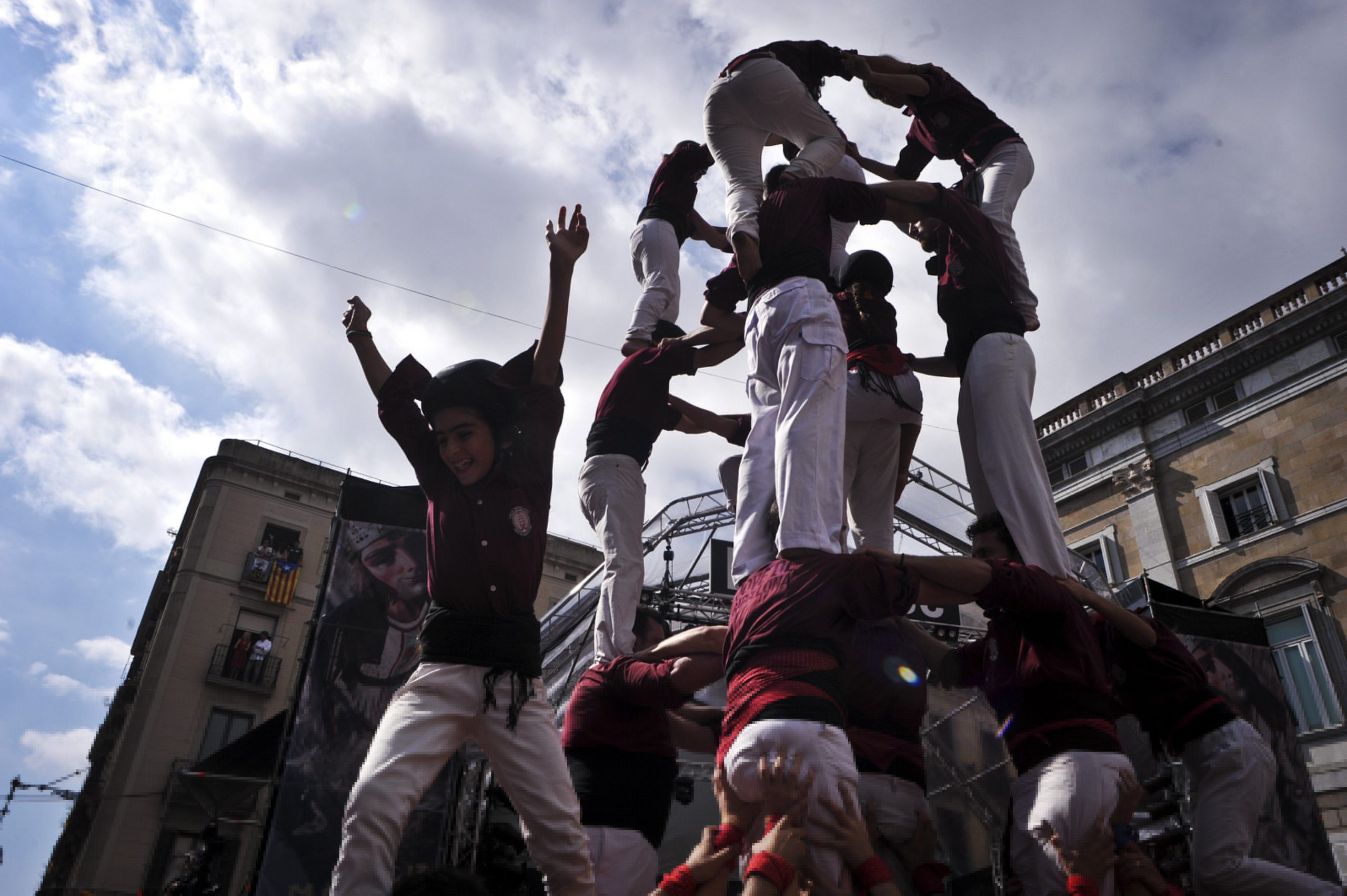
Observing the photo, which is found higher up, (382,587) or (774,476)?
(382,587)

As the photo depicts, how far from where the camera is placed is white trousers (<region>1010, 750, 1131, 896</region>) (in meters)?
3.02

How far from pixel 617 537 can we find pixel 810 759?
126 inches

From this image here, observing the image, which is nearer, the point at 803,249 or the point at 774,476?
the point at 774,476

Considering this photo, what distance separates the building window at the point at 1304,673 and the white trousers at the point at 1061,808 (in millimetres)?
15808

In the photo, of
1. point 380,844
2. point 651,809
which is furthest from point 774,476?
point 380,844

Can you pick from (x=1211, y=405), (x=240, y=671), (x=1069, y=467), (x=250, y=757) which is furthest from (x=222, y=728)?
(x=1211, y=405)

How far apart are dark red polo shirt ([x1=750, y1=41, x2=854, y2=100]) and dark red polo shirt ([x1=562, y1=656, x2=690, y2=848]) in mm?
3896

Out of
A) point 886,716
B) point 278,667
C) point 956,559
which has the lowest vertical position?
point 886,716

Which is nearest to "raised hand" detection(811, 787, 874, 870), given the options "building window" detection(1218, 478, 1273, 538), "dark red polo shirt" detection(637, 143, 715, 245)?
"dark red polo shirt" detection(637, 143, 715, 245)

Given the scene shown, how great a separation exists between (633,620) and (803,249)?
2583mm

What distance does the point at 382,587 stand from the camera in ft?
26.9

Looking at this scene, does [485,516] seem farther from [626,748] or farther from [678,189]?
[678,189]

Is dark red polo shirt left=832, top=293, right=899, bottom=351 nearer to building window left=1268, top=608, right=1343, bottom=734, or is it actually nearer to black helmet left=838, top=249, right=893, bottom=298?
black helmet left=838, top=249, right=893, bottom=298

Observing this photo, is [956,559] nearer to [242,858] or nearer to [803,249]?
[803,249]
